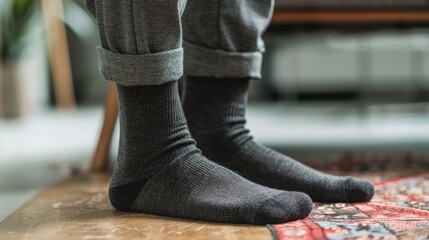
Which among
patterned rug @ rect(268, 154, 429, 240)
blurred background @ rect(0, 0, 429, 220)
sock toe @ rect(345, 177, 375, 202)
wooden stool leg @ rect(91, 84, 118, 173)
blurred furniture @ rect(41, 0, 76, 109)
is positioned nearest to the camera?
patterned rug @ rect(268, 154, 429, 240)

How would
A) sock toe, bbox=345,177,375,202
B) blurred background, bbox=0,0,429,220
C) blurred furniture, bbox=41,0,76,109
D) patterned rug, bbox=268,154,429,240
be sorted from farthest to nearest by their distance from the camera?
blurred furniture, bbox=41,0,76,109, blurred background, bbox=0,0,429,220, sock toe, bbox=345,177,375,202, patterned rug, bbox=268,154,429,240

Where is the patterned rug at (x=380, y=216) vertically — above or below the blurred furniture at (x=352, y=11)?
below

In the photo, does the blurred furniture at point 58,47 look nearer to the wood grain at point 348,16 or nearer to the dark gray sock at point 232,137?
the wood grain at point 348,16

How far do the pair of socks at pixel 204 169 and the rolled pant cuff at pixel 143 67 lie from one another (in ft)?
0.06

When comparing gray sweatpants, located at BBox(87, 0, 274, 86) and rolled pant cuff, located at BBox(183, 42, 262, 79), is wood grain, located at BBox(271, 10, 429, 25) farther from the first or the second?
gray sweatpants, located at BBox(87, 0, 274, 86)

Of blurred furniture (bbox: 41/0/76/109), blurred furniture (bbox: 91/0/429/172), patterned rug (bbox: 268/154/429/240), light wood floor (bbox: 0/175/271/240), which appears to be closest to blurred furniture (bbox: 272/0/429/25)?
blurred furniture (bbox: 91/0/429/172)

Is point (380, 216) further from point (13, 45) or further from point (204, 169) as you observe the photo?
point (13, 45)

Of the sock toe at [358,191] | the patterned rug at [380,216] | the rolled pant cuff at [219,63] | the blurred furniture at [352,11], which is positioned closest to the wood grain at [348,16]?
the blurred furniture at [352,11]

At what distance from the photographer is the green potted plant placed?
291 centimetres

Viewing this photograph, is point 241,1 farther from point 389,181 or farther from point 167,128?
point 389,181

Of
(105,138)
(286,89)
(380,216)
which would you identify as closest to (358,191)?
(380,216)

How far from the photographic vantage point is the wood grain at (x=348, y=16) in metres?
1.36

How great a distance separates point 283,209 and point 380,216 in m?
0.13

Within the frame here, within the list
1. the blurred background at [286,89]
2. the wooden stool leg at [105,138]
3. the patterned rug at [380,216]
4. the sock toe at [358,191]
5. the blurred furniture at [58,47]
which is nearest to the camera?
the patterned rug at [380,216]
